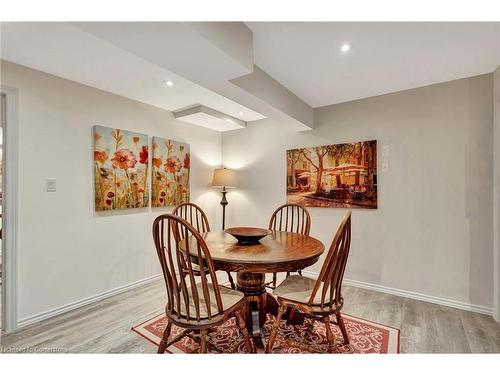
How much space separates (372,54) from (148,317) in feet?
9.44

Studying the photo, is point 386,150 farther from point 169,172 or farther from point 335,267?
point 169,172

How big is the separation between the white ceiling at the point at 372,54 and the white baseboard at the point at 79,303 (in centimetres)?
272

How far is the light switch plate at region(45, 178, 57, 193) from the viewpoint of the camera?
7.28ft

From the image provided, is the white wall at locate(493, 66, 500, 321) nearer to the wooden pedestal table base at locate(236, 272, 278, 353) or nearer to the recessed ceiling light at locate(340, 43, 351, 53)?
the recessed ceiling light at locate(340, 43, 351, 53)

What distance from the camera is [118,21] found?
120 cm

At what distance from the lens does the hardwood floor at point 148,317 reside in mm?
1804

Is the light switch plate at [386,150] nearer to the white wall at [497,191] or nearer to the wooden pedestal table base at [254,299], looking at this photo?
the white wall at [497,191]

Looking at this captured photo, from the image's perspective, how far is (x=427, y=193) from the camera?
8.46 feet

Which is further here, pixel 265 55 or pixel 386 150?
pixel 386 150

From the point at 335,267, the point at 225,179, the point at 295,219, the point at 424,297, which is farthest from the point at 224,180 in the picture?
the point at 424,297

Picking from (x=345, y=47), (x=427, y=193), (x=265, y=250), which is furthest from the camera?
(x=427, y=193)

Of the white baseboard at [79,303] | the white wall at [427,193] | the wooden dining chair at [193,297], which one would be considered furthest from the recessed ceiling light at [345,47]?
the white baseboard at [79,303]
